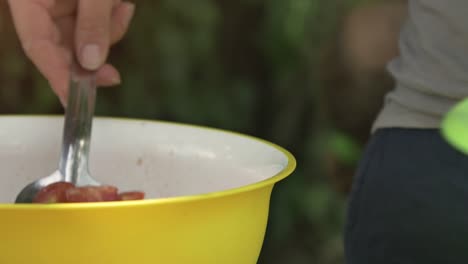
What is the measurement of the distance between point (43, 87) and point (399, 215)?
134 centimetres

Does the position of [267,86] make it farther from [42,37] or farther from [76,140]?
[76,140]

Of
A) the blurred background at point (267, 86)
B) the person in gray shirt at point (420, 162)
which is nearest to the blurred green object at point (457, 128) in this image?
the person in gray shirt at point (420, 162)

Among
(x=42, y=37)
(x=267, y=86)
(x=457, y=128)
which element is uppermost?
(x=457, y=128)

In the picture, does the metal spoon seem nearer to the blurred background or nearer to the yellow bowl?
the yellow bowl

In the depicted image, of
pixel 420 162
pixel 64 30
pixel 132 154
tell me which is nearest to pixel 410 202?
pixel 420 162

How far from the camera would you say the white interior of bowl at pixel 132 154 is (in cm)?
77

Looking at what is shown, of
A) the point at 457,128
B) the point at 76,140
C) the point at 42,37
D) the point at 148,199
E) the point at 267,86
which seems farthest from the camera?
the point at 267,86

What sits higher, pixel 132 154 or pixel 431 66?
pixel 431 66

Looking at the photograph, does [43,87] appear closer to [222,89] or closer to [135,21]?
[135,21]

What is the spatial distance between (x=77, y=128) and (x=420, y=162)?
365 millimetres

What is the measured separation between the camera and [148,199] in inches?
26.0

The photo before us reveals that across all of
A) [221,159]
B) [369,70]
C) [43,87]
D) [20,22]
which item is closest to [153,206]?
[221,159]

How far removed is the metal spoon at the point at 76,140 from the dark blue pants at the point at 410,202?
0.32 m

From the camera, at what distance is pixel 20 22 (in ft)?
2.88
